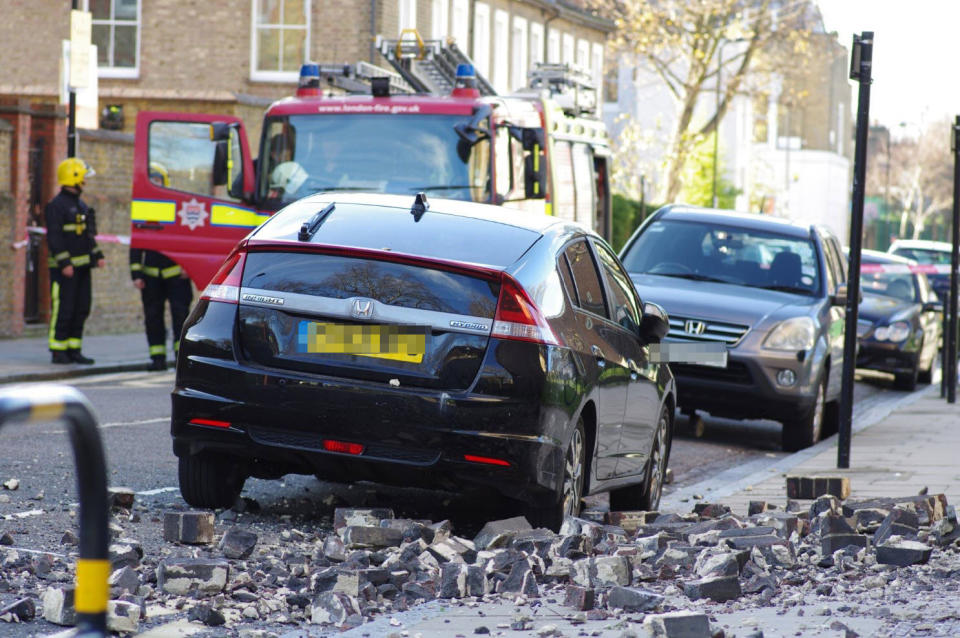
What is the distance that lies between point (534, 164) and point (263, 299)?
8294 mm

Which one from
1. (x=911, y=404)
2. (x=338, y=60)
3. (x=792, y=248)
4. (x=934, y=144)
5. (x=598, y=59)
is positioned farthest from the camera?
(x=934, y=144)

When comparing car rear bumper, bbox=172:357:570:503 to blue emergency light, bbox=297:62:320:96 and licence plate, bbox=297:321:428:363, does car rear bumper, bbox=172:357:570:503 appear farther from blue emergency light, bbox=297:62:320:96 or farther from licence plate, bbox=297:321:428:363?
blue emergency light, bbox=297:62:320:96

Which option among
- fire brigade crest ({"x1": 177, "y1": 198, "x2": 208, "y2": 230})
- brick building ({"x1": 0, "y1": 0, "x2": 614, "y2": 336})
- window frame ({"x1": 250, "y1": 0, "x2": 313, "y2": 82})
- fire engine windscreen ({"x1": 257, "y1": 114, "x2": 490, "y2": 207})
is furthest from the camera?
window frame ({"x1": 250, "y1": 0, "x2": 313, "y2": 82})

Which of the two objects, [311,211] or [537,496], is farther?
[311,211]

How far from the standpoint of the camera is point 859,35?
10594 millimetres

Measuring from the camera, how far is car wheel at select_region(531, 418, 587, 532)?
724 cm

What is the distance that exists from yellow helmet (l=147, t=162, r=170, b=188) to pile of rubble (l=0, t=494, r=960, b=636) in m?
8.92

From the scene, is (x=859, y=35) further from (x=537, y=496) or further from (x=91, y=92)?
(x=91, y=92)

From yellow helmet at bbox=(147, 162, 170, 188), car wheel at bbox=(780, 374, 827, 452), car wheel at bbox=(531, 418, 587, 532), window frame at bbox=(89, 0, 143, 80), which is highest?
window frame at bbox=(89, 0, 143, 80)

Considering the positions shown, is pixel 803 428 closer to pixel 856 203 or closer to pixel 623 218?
pixel 856 203

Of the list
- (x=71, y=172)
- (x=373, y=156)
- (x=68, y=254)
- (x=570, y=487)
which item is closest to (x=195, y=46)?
(x=71, y=172)

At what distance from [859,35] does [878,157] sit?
128812mm

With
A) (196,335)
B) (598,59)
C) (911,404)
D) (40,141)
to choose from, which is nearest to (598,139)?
(911,404)

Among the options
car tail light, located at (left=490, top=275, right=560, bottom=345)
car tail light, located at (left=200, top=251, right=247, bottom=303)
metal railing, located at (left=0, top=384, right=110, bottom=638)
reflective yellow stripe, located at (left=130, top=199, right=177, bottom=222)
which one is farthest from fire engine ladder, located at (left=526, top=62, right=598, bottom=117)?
metal railing, located at (left=0, top=384, right=110, bottom=638)
